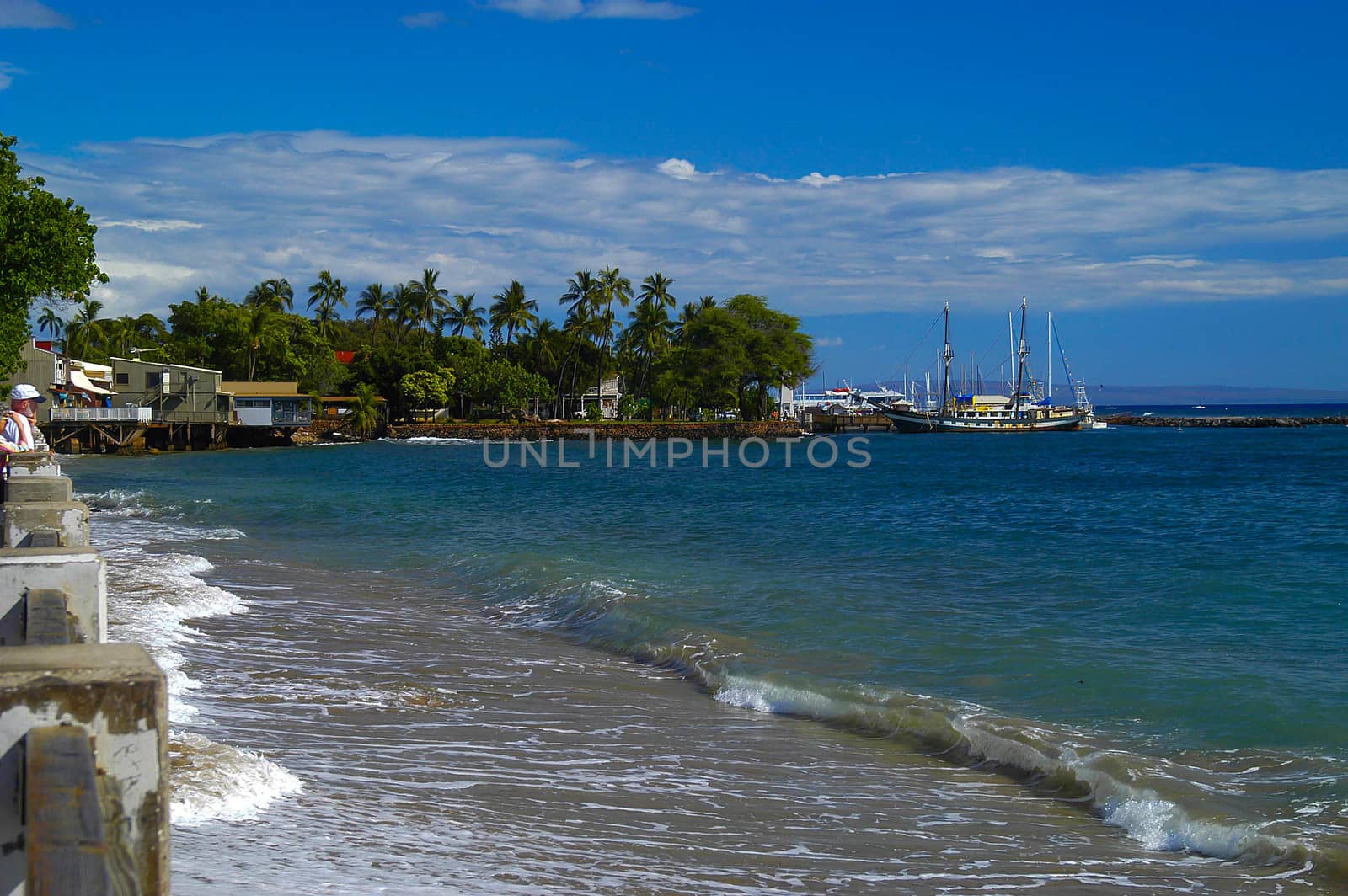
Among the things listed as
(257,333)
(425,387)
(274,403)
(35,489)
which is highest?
(257,333)

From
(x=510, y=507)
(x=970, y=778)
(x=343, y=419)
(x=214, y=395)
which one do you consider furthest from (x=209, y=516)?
(x=343, y=419)

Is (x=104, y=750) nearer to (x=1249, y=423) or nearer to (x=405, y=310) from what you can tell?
(x=405, y=310)

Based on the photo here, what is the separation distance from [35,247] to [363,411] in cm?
6193

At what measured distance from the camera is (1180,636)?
1218cm

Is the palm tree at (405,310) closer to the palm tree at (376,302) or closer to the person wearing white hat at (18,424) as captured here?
the palm tree at (376,302)

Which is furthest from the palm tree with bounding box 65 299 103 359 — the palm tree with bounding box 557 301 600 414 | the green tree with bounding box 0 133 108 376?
the green tree with bounding box 0 133 108 376

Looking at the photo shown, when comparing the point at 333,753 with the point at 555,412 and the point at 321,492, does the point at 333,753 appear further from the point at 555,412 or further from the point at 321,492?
the point at 555,412

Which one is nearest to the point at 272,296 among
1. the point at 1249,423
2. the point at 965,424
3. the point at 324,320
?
the point at 324,320

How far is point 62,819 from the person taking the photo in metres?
1.83

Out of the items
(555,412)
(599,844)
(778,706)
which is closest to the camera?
(599,844)

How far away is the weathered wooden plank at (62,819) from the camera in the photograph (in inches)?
71.7

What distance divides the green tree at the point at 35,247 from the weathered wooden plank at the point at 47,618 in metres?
23.3

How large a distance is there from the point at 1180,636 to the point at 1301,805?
5689 mm

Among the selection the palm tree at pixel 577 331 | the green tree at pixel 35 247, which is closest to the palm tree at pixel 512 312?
the palm tree at pixel 577 331
